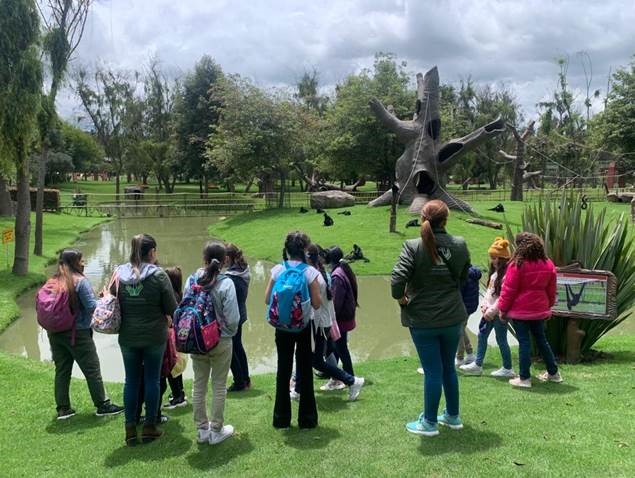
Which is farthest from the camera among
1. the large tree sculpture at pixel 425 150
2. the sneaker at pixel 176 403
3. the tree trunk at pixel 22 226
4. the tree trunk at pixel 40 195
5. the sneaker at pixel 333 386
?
the large tree sculpture at pixel 425 150

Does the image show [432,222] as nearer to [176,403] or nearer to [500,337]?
[500,337]

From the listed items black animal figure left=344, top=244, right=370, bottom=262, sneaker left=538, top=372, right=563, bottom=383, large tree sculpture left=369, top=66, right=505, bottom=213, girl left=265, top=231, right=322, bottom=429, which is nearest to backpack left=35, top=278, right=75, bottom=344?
girl left=265, top=231, right=322, bottom=429

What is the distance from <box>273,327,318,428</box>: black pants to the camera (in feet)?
13.7

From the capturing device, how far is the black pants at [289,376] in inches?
164

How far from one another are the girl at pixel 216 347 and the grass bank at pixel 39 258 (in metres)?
7.06

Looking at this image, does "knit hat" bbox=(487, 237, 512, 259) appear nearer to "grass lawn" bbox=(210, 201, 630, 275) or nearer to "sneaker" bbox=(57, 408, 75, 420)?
"sneaker" bbox=(57, 408, 75, 420)

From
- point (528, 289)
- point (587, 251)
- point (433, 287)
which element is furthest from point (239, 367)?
point (587, 251)

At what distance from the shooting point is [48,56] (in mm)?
13656

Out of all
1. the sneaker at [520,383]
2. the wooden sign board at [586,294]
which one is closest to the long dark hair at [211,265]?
the sneaker at [520,383]

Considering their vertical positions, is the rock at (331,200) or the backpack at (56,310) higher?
the rock at (331,200)

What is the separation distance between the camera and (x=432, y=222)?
3.79 meters

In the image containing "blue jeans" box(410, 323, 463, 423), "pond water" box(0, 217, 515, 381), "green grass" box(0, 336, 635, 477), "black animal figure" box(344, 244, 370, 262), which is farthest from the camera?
"black animal figure" box(344, 244, 370, 262)

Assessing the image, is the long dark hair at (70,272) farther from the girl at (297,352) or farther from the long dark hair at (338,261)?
the long dark hair at (338,261)

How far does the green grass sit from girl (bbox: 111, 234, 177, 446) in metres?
0.57
